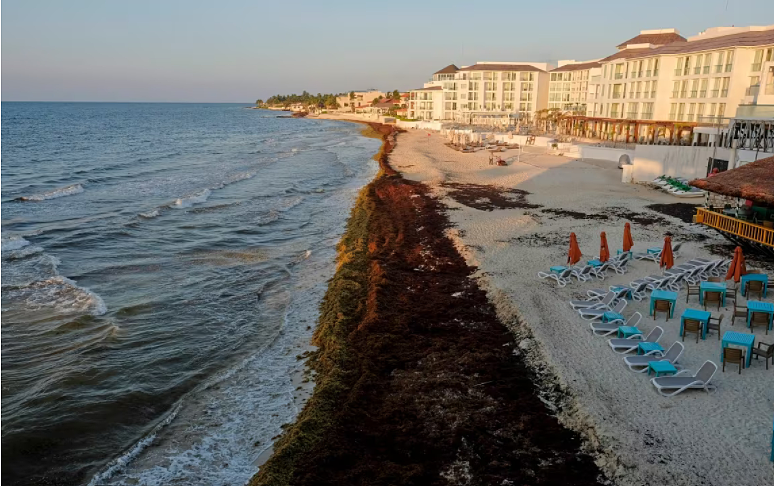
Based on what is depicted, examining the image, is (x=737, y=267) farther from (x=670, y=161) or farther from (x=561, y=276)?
(x=670, y=161)

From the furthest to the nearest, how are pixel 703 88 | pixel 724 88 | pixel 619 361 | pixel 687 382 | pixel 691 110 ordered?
pixel 691 110 < pixel 703 88 < pixel 724 88 < pixel 619 361 < pixel 687 382

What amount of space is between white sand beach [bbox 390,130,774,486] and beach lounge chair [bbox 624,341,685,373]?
0.19 meters

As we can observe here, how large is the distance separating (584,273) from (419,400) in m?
8.58

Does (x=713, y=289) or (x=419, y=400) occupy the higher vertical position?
(x=713, y=289)

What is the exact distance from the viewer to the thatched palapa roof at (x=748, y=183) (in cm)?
1563

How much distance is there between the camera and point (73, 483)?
944 centimetres

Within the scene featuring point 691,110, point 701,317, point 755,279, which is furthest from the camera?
point 691,110

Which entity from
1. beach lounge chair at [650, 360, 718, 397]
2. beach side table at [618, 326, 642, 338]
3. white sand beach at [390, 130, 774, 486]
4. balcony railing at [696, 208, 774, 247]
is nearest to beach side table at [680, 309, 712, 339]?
white sand beach at [390, 130, 774, 486]

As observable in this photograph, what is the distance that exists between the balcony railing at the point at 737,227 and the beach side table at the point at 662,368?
8.82 m

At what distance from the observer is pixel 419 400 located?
35.4 ft

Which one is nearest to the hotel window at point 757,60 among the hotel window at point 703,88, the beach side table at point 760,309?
the hotel window at point 703,88

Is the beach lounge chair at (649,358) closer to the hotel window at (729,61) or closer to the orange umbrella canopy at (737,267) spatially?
the orange umbrella canopy at (737,267)

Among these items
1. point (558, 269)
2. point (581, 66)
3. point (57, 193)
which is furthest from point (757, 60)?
point (581, 66)

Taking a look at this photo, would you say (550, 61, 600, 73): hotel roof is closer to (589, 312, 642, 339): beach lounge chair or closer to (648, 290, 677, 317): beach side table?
(648, 290, 677, 317): beach side table
